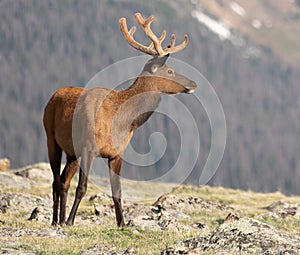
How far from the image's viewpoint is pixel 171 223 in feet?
59.8

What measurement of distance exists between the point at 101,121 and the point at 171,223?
292cm

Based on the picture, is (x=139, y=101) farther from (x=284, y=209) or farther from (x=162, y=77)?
(x=284, y=209)

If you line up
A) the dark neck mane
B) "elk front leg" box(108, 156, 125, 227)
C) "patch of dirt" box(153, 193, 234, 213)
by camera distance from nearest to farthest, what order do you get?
"elk front leg" box(108, 156, 125, 227)
the dark neck mane
"patch of dirt" box(153, 193, 234, 213)

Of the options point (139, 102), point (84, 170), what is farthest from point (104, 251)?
point (139, 102)

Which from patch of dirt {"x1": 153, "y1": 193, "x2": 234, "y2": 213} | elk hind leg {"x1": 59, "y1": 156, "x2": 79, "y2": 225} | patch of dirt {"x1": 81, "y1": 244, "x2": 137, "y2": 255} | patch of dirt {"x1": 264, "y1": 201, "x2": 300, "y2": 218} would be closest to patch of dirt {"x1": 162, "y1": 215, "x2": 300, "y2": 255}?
patch of dirt {"x1": 81, "y1": 244, "x2": 137, "y2": 255}

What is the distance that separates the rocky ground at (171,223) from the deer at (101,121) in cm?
104

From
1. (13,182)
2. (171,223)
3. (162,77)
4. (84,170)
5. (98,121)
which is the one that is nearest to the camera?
(84,170)

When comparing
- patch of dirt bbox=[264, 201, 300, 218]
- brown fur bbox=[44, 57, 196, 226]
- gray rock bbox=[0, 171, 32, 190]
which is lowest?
gray rock bbox=[0, 171, 32, 190]

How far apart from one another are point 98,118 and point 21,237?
3.88m

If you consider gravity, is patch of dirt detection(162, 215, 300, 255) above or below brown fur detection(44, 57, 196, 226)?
below

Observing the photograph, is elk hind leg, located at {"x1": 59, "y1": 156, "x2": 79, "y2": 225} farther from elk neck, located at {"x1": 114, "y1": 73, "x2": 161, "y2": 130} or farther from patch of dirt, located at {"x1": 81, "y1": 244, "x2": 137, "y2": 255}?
patch of dirt, located at {"x1": 81, "y1": 244, "x2": 137, "y2": 255}

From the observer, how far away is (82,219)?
20.1 metres

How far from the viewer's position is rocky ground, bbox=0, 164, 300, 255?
13.9m

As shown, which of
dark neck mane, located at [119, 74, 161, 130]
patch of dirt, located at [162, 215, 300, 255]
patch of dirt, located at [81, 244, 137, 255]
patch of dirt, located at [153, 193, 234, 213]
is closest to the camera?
patch of dirt, located at [81, 244, 137, 255]
